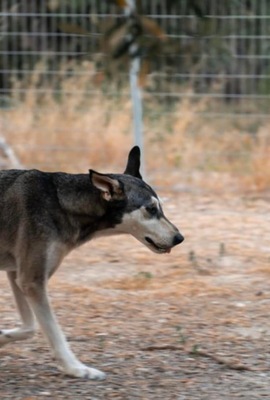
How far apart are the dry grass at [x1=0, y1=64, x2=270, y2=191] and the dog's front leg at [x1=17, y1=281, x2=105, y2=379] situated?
542 centimetres

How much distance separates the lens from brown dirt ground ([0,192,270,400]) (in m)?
5.45

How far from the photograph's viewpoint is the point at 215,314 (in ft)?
22.1

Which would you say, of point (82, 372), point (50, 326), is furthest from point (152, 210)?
point (82, 372)

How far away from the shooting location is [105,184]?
5484 millimetres

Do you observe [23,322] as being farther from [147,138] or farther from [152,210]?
[147,138]

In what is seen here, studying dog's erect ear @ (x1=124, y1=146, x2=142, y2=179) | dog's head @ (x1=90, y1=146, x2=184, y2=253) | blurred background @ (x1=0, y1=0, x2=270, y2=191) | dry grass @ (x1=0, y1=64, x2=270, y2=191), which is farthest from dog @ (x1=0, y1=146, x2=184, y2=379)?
dry grass @ (x1=0, y1=64, x2=270, y2=191)

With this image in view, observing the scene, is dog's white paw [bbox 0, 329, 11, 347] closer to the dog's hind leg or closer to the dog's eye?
the dog's hind leg

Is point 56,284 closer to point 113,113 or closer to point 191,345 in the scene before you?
point 191,345

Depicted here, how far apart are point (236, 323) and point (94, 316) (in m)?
0.91

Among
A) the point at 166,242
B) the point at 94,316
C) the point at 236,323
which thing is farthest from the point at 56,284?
the point at 166,242

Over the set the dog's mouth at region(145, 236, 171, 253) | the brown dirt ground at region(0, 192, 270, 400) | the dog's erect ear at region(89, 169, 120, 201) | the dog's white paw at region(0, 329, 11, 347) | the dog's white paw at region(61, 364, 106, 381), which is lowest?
the brown dirt ground at region(0, 192, 270, 400)

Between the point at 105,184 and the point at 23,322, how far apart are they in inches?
36.4

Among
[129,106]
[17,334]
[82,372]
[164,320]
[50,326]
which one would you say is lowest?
[164,320]

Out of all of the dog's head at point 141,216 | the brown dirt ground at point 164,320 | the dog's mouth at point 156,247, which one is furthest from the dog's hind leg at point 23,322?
the dog's mouth at point 156,247
